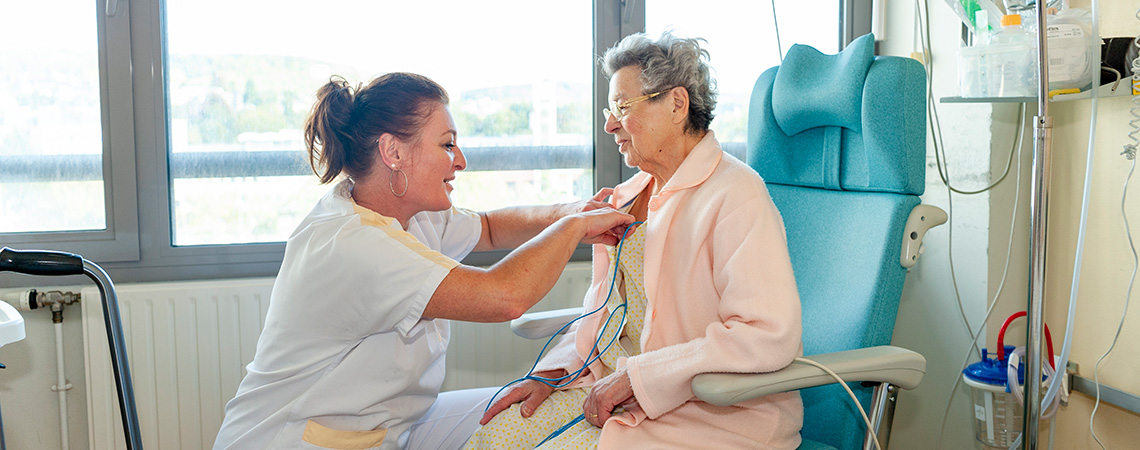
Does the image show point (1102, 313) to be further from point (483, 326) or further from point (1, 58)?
point (1, 58)

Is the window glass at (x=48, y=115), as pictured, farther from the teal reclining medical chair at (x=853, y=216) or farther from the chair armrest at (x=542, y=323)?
the teal reclining medical chair at (x=853, y=216)

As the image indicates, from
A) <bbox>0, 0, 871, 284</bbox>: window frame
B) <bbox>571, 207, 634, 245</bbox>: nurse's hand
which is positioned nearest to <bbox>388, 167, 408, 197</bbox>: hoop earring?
<bbox>571, 207, 634, 245</bbox>: nurse's hand

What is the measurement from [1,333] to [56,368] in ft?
2.61

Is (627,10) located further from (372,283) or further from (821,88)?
(372,283)

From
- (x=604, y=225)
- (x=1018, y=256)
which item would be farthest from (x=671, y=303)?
(x=1018, y=256)

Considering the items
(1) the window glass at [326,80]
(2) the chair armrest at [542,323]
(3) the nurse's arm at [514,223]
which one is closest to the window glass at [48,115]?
(1) the window glass at [326,80]

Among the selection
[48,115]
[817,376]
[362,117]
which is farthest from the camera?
[48,115]

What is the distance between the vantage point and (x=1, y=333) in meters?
1.31

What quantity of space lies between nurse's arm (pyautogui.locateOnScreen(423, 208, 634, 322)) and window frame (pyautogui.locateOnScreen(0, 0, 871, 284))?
3.46 ft

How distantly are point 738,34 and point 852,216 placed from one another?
110 cm

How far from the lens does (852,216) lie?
1490 mm

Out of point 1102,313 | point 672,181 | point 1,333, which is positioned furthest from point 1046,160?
point 1,333

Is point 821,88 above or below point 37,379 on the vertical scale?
above

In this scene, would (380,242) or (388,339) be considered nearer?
(380,242)
